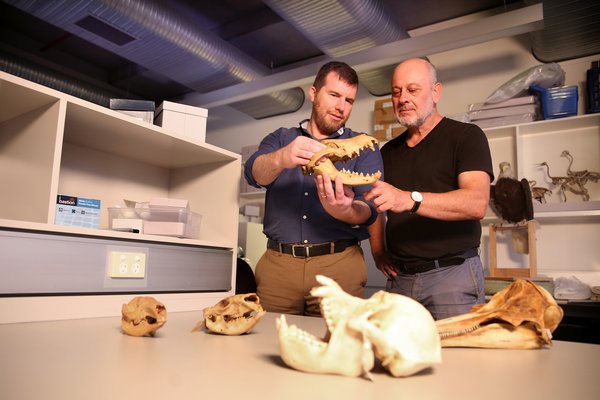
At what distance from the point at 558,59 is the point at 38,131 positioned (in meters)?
3.73

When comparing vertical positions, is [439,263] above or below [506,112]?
below

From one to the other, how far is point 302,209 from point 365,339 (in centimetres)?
126

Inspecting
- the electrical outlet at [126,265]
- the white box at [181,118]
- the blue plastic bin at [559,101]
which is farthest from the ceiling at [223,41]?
the electrical outlet at [126,265]

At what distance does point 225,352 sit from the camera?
0.86 meters

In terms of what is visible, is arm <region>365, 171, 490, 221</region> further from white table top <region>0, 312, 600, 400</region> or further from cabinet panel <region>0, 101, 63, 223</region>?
cabinet panel <region>0, 101, 63, 223</region>

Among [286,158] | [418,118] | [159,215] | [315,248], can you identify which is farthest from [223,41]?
[286,158]

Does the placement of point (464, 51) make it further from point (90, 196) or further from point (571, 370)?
point (571, 370)

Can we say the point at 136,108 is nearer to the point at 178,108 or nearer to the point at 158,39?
the point at 178,108

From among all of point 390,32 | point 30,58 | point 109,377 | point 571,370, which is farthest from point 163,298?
point 30,58

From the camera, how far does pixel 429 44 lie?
3.34 m

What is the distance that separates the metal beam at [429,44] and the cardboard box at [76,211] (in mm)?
2556

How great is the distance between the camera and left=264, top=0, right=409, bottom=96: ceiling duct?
3.17 m

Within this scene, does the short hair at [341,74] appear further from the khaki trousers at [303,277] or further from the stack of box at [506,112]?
the stack of box at [506,112]

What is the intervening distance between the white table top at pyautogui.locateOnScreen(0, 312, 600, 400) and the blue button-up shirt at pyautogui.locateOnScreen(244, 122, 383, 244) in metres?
0.88
